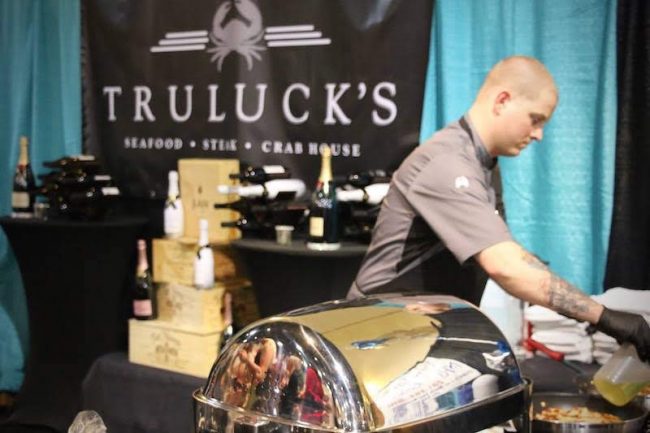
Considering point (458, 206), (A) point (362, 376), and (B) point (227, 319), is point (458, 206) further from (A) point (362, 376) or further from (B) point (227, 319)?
(B) point (227, 319)

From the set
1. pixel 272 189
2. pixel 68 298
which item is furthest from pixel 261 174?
pixel 68 298

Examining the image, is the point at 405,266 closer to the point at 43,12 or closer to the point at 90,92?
the point at 90,92

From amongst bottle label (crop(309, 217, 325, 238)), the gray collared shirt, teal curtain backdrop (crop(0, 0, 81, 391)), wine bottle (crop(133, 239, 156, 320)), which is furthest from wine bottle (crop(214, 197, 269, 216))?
teal curtain backdrop (crop(0, 0, 81, 391))

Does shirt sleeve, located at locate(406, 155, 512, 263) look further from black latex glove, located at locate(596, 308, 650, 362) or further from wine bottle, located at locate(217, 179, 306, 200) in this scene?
wine bottle, located at locate(217, 179, 306, 200)

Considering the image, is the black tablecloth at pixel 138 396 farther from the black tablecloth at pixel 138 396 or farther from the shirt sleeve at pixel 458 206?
the shirt sleeve at pixel 458 206

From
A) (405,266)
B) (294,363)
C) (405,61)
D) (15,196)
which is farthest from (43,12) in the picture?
(294,363)

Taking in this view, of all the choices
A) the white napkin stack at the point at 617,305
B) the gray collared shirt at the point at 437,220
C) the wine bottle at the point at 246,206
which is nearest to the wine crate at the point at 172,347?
the wine bottle at the point at 246,206

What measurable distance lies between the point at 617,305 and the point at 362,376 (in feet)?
5.82

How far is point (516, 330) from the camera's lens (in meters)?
3.36

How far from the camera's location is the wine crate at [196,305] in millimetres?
3877

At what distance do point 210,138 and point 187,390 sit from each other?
4.03ft

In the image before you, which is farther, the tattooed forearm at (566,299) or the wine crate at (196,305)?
the wine crate at (196,305)

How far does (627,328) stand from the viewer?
231 centimetres

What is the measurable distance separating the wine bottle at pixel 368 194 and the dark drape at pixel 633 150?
87 centimetres
